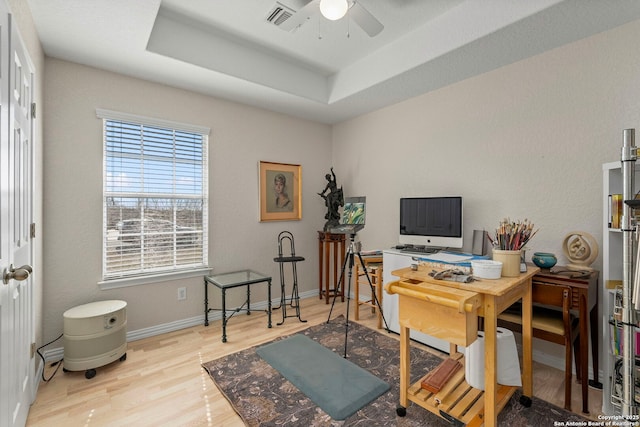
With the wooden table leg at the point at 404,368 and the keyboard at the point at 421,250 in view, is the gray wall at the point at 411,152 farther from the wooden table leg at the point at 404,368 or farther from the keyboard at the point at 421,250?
the wooden table leg at the point at 404,368

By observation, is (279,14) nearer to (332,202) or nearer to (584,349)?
(332,202)

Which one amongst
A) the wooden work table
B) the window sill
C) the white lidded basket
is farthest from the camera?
the window sill

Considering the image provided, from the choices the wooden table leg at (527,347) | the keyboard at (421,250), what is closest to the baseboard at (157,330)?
the keyboard at (421,250)

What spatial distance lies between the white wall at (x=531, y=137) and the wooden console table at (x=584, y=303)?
0.36m

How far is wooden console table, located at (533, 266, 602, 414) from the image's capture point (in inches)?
73.1

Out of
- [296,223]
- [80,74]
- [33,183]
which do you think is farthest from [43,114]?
[296,223]

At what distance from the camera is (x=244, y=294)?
3617 millimetres

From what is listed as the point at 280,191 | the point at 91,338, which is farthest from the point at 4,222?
the point at 280,191

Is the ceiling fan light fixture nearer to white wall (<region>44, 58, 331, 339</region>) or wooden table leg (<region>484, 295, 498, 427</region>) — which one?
wooden table leg (<region>484, 295, 498, 427</region>)

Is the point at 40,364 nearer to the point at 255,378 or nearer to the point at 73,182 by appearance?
the point at 73,182

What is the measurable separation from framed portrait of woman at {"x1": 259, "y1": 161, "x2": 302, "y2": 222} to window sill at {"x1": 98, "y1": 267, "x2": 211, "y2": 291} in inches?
38.9

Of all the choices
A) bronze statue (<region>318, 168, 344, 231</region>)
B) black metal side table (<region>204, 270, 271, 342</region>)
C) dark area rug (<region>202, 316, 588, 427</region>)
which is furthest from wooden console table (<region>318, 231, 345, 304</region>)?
dark area rug (<region>202, 316, 588, 427</region>)

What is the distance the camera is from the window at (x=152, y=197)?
9.16 feet

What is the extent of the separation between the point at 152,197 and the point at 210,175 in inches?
25.3
